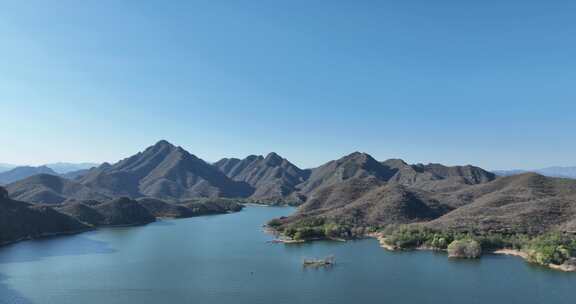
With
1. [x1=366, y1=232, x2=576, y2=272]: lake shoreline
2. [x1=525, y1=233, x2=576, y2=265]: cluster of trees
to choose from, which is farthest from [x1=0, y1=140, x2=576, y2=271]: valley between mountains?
[x1=366, y1=232, x2=576, y2=272]: lake shoreline

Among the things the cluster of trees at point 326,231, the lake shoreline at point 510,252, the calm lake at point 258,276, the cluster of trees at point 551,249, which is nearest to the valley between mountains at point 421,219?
the cluster of trees at point 326,231

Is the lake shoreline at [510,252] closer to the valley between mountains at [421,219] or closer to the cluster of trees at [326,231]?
the valley between mountains at [421,219]

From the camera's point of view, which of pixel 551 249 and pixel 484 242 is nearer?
pixel 551 249

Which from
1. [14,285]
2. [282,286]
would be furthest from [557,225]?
[14,285]

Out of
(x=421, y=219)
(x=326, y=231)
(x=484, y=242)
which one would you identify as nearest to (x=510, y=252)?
(x=484, y=242)

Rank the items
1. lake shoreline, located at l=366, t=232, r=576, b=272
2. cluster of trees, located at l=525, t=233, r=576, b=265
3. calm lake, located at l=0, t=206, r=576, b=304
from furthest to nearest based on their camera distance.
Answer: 1. cluster of trees, located at l=525, t=233, r=576, b=265
2. lake shoreline, located at l=366, t=232, r=576, b=272
3. calm lake, located at l=0, t=206, r=576, b=304

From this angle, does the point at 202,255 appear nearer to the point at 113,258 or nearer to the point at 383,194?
the point at 113,258

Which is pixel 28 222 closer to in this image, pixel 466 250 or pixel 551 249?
pixel 466 250

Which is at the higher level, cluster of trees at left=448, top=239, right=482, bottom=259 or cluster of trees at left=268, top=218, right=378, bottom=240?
cluster of trees at left=268, top=218, right=378, bottom=240

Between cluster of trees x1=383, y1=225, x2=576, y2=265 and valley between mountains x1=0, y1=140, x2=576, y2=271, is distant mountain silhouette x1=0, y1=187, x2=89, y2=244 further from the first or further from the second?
cluster of trees x1=383, y1=225, x2=576, y2=265
